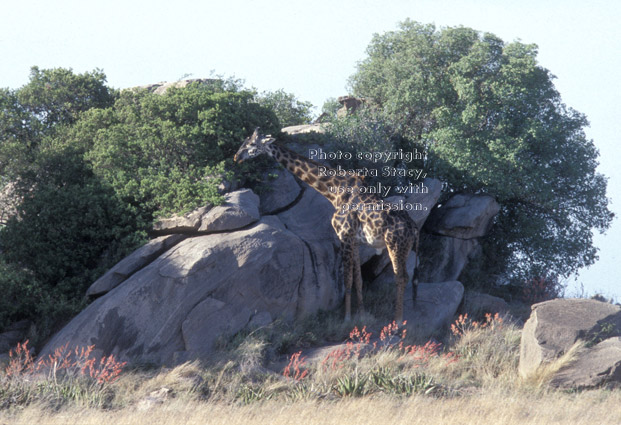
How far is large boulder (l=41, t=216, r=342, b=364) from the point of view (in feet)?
47.6

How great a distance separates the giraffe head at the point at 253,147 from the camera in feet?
59.3

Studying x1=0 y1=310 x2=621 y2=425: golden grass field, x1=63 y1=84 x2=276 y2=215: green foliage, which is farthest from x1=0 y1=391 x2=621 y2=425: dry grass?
x1=63 y1=84 x2=276 y2=215: green foliage

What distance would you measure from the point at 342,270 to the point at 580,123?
11.8m

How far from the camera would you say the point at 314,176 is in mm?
18047

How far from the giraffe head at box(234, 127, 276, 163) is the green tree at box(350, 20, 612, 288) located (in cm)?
735

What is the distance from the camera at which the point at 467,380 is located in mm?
13969

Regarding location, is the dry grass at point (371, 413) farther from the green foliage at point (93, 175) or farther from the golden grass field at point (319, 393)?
the green foliage at point (93, 175)

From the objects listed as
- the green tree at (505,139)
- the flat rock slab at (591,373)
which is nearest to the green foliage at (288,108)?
the green tree at (505,139)

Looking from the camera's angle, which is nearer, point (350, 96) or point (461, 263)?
point (461, 263)

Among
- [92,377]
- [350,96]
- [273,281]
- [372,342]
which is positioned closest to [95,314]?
[92,377]

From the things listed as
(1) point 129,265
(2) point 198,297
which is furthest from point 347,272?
(1) point 129,265

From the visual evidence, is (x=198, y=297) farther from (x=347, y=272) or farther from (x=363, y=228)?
(x=363, y=228)

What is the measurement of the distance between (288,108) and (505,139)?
30.1 ft

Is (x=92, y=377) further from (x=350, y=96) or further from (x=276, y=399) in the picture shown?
(x=350, y=96)
